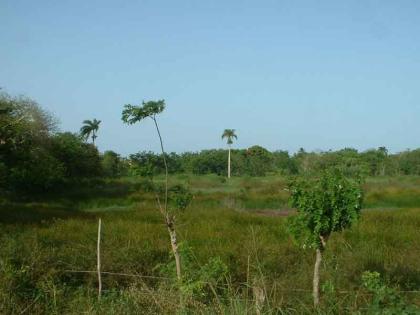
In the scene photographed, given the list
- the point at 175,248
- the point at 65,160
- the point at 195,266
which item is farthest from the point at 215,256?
the point at 65,160

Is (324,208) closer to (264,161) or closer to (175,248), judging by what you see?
(175,248)

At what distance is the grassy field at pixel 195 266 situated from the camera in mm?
5512

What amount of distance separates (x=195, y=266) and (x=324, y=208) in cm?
343

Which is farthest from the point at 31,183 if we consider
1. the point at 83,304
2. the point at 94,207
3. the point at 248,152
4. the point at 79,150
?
the point at 248,152

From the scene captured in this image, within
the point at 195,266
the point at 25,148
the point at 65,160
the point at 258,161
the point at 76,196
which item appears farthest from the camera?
the point at 258,161

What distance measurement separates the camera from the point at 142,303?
19.2 ft

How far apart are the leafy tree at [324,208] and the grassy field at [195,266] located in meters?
0.43

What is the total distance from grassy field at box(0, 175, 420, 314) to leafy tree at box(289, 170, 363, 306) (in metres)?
0.43

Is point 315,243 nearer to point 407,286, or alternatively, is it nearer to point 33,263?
point 407,286

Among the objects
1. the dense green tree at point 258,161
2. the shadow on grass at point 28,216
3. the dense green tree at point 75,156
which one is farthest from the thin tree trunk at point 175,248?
the dense green tree at point 258,161

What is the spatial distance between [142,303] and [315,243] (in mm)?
2228

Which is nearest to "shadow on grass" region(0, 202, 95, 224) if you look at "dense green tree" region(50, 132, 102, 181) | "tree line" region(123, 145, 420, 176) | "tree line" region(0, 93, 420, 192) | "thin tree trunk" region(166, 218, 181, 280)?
"tree line" region(0, 93, 420, 192)

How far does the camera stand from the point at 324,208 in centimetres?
643

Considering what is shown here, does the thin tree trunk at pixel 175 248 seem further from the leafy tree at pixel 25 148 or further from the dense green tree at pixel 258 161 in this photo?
the dense green tree at pixel 258 161
